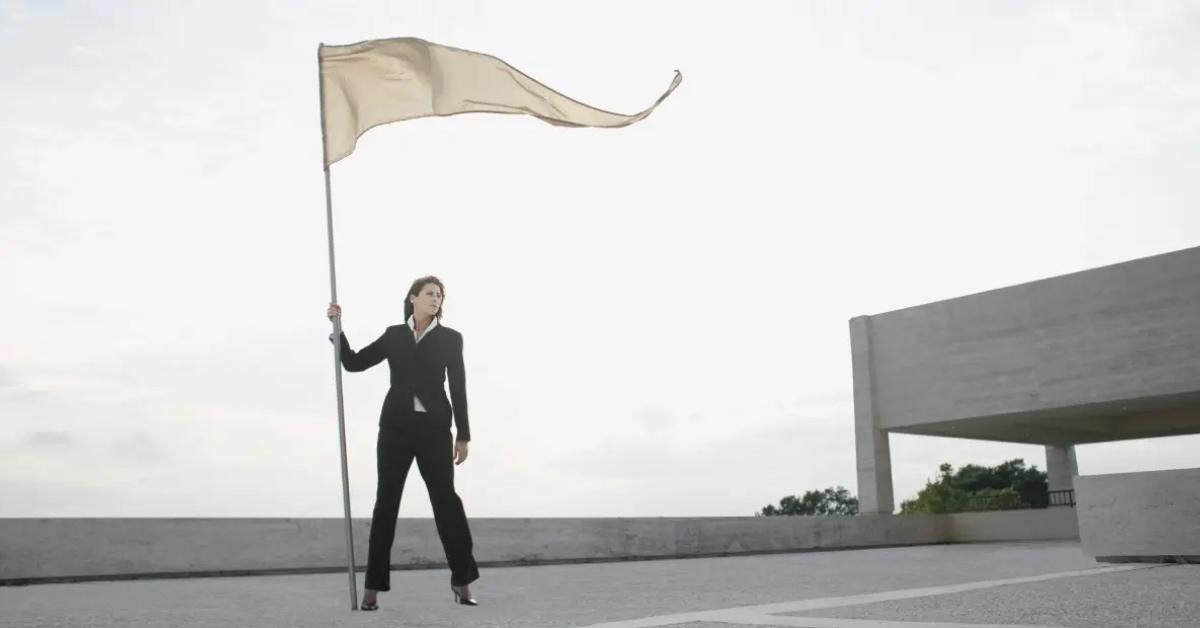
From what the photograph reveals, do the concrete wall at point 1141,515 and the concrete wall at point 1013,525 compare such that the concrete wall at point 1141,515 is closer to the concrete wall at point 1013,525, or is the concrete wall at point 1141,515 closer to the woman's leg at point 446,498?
the woman's leg at point 446,498

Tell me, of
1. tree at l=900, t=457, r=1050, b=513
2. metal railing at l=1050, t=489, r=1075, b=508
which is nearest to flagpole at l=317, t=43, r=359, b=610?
metal railing at l=1050, t=489, r=1075, b=508

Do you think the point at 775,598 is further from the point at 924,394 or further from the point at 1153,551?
the point at 924,394

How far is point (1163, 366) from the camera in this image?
954 inches

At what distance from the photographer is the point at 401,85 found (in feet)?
23.5

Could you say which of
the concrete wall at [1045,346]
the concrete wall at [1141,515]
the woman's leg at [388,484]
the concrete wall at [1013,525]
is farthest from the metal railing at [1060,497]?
the woman's leg at [388,484]

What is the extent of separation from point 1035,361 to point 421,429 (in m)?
22.7

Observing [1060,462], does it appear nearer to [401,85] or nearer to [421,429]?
[401,85]

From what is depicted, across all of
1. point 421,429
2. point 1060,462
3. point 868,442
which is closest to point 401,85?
point 421,429

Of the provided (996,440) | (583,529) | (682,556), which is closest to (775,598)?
(583,529)

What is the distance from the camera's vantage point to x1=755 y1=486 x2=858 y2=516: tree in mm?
83312

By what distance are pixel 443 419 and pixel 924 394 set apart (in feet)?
78.0

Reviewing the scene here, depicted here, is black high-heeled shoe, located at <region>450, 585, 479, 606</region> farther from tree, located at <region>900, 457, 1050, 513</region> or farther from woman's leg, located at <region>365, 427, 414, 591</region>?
tree, located at <region>900, 457, 1050, 513</region>

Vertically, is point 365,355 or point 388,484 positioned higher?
point 365,355

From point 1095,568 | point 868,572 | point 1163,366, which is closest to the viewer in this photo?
point 1095,568
